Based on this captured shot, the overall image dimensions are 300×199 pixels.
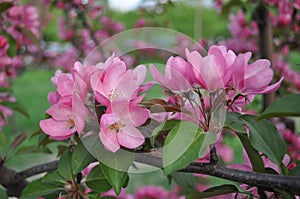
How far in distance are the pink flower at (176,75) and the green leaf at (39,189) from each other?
26cm

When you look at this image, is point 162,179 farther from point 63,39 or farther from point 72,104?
point 72,104

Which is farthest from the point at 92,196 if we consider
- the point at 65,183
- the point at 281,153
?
the point at 281,153

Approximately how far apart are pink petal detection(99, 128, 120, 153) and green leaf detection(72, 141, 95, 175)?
0.14ft

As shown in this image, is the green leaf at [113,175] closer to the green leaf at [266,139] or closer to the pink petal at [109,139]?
the pink petal at [109,139]

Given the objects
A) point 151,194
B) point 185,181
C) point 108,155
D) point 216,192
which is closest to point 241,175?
point 216,192

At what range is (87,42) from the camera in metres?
2.83

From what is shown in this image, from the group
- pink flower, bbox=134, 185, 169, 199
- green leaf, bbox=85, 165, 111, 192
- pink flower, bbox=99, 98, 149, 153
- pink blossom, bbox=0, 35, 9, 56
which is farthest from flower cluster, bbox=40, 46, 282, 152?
pink flower, bbox=134, 185, 169, 199

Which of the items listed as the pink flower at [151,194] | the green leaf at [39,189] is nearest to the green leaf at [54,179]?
the green leaf at [39,189]

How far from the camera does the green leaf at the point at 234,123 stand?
61cm

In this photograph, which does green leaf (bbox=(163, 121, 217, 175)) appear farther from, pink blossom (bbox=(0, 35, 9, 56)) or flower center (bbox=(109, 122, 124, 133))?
pink blossom (bbox=(0, 35, 9, 56))

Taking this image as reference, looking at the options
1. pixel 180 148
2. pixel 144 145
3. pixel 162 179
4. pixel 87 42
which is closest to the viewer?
pixel 180 148

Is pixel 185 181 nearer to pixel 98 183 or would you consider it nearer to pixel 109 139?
pixel 98 183

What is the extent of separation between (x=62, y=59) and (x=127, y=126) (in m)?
2.40

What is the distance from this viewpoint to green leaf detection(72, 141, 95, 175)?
0.64m
